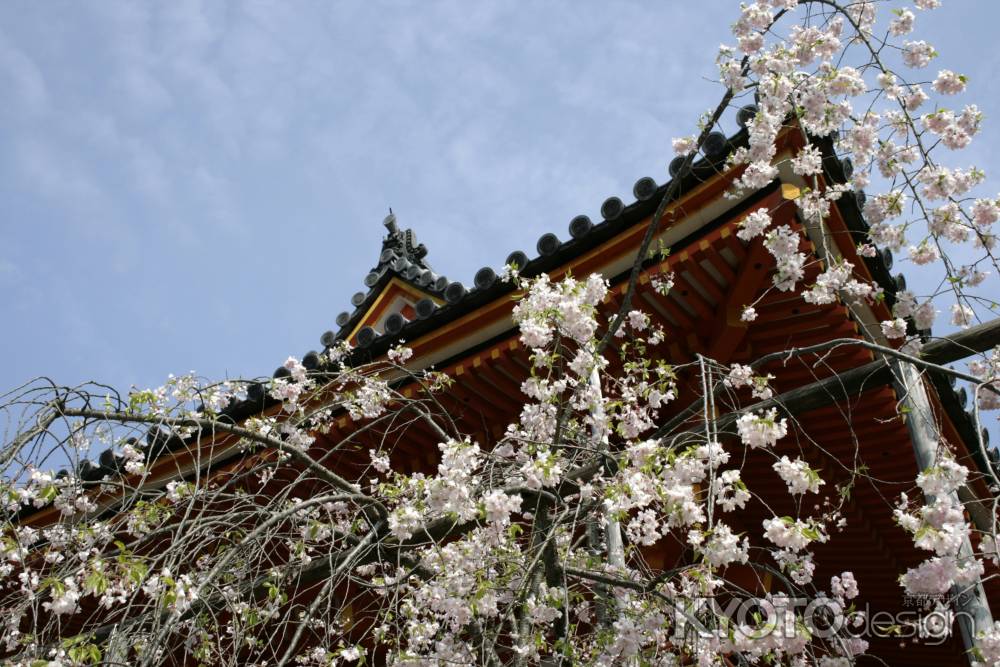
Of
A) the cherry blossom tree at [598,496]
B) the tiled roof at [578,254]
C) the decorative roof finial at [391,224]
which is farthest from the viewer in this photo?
the decorative roof finial at [391,224]

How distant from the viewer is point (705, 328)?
18.0ft

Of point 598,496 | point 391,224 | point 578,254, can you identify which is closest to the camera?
point 598,496

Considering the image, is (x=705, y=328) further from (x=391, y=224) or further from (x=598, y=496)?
(x=391, y=224)

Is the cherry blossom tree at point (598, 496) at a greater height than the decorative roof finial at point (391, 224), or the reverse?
the decorative roof finial at point (391, 224)

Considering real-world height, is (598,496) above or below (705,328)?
below

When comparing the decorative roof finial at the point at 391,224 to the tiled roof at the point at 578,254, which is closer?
the tiled roof at the point at 578,254

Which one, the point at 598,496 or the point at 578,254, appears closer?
the point at 598,496

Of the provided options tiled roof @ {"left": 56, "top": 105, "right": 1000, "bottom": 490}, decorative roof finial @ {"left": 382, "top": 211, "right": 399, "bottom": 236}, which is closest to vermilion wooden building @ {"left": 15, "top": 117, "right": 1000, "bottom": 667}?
tiled roof @ {"left": 56, "top": 105, "right": 1000, "bottom": 490}

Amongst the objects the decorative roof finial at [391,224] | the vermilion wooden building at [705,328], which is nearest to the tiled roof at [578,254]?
the vermilion wooden building at [705,328]

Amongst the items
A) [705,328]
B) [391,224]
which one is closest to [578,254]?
[705,328]

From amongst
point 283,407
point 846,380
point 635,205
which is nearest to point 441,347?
point 283,407

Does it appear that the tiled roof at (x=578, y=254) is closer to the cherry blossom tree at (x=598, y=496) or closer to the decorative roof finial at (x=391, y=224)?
the cherry blossom tree at (x=598, y=496)

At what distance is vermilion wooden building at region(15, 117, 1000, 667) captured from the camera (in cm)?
498

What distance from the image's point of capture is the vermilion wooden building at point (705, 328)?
4984mm
